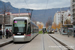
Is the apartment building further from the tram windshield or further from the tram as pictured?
the tram windshield

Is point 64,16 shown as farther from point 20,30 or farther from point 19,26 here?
point 20,30

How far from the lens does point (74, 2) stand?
93812mm

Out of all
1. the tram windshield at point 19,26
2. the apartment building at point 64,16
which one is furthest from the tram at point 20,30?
the apartment building at point 64,16

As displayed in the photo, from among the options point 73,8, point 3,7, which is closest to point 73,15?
point 73,8

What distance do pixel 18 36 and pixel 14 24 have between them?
5.11 feet

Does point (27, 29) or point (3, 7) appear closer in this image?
point (27, 29)

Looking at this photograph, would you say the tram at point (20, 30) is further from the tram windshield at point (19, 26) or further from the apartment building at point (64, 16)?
the apartment building at point (64, 16)

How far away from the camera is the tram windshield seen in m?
16.5

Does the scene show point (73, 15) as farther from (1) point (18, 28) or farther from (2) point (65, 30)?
(1) point (18, 28)

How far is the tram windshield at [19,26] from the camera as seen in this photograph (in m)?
16.5

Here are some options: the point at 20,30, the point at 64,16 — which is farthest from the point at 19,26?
the point at 64,16

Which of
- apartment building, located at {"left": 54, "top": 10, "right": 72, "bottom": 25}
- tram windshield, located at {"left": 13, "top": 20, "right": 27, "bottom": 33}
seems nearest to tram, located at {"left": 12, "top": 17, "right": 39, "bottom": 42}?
tram windshield, located at {"left": 13, "top": 20, "right": 27, "bottom": 33}

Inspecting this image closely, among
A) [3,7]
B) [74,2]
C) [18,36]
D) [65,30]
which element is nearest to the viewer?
[18,36]

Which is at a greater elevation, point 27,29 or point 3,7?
point 3,7
